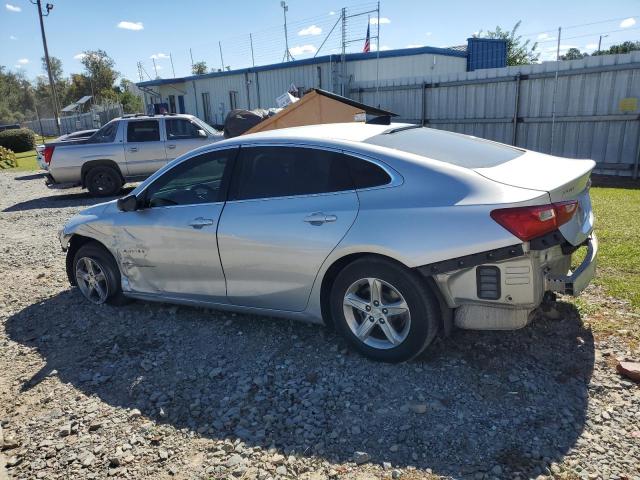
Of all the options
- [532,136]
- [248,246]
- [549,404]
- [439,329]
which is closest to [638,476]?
[549,404]

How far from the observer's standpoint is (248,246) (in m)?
3.95

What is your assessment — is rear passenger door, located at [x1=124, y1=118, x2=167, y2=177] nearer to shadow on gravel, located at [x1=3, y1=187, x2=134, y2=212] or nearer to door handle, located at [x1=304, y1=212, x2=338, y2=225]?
shadow on gravel, located at [x1=3, y1=187, x2=134, y2=212]

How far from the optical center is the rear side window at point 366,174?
3.51 m

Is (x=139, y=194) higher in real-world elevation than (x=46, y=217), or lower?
higher

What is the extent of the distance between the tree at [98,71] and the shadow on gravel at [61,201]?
199ft

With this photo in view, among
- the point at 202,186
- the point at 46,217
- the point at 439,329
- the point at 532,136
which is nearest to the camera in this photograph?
the point at 439,329

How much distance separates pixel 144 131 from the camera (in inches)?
511

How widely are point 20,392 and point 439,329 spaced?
3.00 m

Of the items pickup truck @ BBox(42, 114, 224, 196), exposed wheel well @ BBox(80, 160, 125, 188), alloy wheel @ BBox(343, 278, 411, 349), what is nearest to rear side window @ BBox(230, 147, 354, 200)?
alloy wheel @ BBox(343, 278, 411, 349)

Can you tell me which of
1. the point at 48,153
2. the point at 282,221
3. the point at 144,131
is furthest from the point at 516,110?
the point at 48,153

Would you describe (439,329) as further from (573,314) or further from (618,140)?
(618,140)

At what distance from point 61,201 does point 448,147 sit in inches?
464

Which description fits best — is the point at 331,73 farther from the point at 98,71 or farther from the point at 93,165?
the point at 98,71

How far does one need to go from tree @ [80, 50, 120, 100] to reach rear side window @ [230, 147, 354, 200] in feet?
235
